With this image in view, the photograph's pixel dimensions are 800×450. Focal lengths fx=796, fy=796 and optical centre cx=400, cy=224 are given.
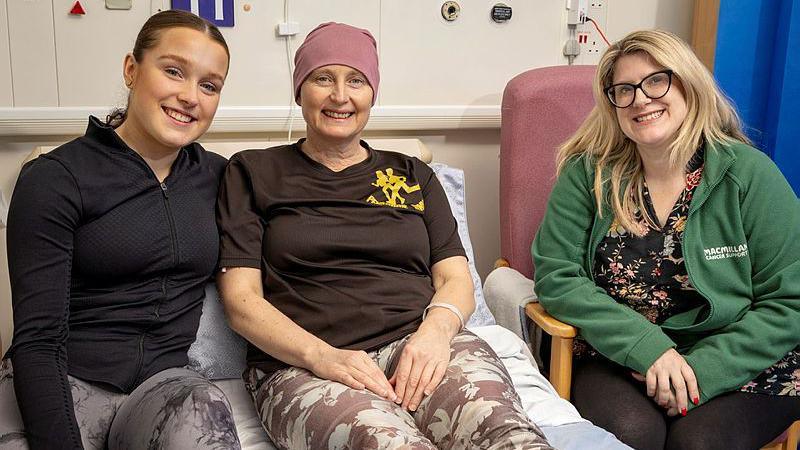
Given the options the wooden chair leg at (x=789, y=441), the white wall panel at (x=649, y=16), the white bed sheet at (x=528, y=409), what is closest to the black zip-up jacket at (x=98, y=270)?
the white bed sheet at (x=528, y=409)

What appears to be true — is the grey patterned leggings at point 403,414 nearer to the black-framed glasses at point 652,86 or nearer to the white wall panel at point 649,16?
the black-framed glasses at point 652,86

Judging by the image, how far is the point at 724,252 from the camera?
1860mm

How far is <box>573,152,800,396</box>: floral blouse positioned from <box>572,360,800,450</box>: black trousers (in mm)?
53

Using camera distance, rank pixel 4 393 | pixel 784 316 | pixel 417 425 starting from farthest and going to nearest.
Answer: pixel 784 316
pixel 417 425
pixel 4 393

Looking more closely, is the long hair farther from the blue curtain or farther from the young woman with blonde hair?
the blue curtain

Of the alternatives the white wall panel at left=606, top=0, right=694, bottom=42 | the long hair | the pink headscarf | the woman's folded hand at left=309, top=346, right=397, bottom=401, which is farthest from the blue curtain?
the long hair

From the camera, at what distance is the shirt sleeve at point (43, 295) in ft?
4.62

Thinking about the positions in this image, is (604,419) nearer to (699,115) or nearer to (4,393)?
(699,115)

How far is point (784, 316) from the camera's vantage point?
5.90ft

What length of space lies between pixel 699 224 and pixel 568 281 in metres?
0.33

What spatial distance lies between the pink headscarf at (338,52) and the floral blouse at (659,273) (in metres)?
0.72

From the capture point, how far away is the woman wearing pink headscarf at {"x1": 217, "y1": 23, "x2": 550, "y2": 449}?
5.22ft

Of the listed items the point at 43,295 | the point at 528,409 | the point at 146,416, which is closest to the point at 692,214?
the point at 528,409

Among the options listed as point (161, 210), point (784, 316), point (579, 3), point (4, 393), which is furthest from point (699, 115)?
point (4, 393)
